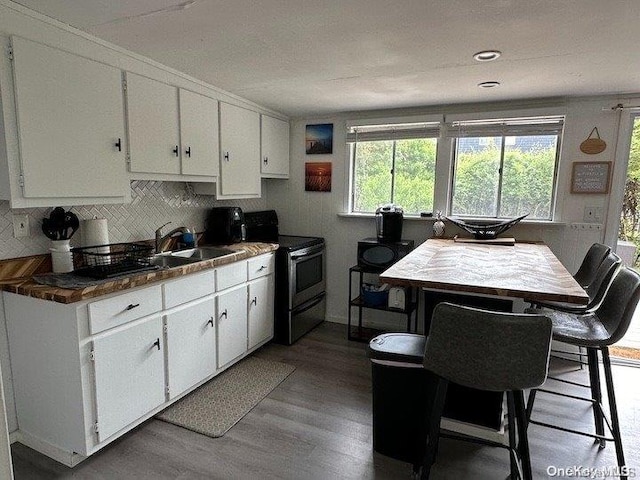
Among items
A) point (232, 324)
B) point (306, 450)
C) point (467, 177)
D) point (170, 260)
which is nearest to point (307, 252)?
point (232, 324)

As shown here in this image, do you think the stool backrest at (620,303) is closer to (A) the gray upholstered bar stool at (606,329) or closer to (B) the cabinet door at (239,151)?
(A) the gray upholstered bar stool at (606,329)

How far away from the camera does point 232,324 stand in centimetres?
288

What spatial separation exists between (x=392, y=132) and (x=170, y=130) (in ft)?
6.74

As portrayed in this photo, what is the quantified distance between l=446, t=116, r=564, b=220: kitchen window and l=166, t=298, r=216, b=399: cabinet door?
2400 mm

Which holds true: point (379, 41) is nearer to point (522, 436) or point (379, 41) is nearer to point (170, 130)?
point (170, 130)

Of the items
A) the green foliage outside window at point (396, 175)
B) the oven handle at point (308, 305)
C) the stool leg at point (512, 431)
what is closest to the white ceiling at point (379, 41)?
the green foliage outside window at point (396, 175)

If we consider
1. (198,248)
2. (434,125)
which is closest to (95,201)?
(198,248)

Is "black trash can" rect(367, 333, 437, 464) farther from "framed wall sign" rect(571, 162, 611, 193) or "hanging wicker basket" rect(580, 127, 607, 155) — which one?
"hanging wicker basket" rect(580, 127, 607, 155)

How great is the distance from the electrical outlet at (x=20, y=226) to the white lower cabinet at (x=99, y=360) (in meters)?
0.33

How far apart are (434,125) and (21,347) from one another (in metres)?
3.44

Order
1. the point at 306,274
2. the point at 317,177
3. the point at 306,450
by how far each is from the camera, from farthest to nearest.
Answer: the point at 317,177, the point at 306,274, the point at 306,450

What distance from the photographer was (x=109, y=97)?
6.96 ft

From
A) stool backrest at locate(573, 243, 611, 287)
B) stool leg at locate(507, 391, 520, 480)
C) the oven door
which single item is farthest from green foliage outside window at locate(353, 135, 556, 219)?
stool leg at locate(507, 391, 520, 480)

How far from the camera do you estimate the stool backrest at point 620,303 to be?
67.4 inches
